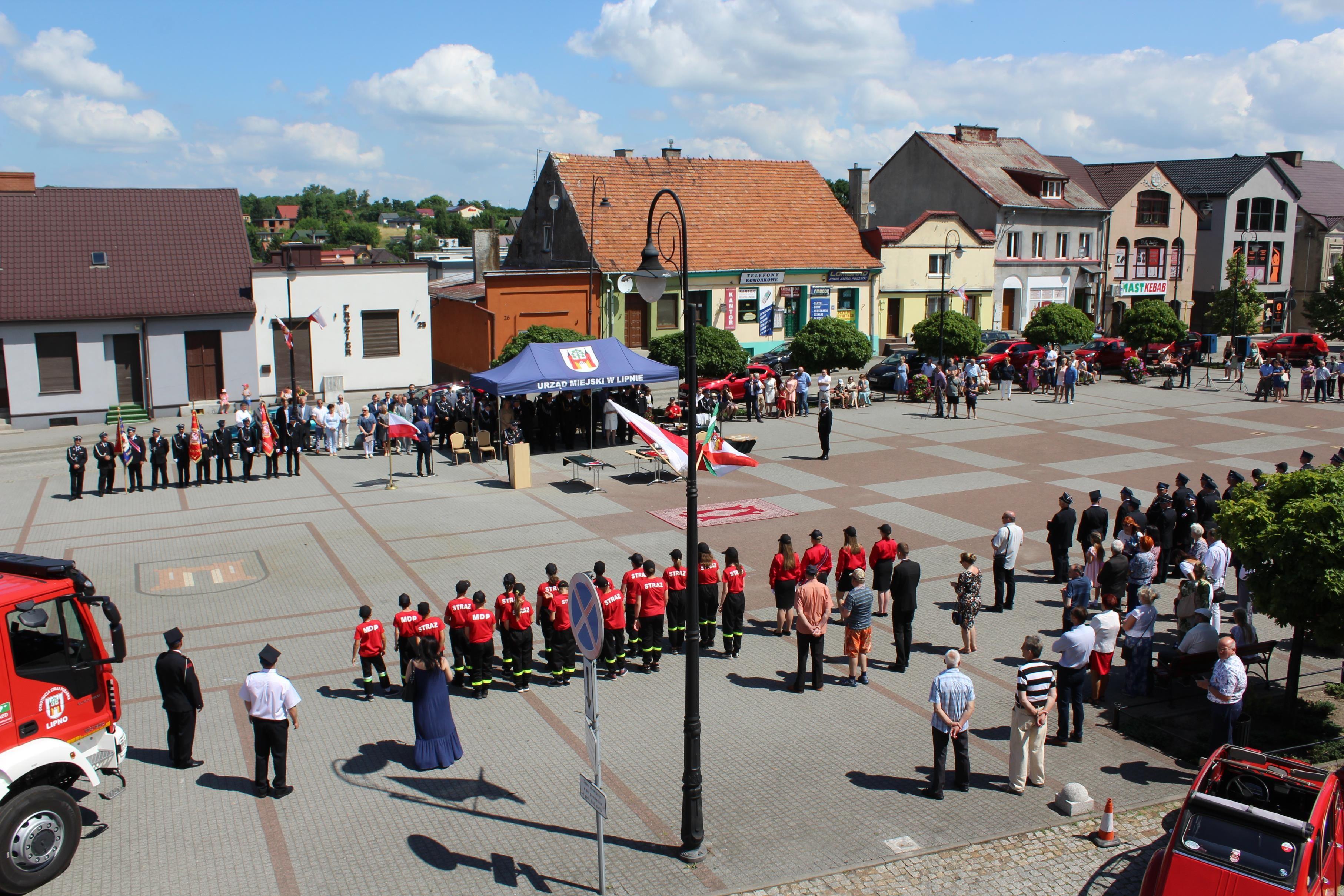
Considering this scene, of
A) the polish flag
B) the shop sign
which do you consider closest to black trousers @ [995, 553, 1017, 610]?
the polish flag

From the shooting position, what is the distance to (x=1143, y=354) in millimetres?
41750

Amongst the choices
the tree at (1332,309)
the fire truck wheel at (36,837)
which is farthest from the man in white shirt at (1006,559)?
the tree at (1332,309)

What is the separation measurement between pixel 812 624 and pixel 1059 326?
1232 inches

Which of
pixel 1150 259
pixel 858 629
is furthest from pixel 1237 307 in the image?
pixel 858 629

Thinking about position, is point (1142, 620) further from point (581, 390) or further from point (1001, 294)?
point (1001, 294)

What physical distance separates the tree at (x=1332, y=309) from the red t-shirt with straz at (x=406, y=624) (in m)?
57.2

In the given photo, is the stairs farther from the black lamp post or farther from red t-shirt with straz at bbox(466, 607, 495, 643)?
the black lamp post

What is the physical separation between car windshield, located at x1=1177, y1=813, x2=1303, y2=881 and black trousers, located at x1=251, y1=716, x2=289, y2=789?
303 inches

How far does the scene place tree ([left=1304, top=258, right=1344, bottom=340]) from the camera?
5397 centimetres

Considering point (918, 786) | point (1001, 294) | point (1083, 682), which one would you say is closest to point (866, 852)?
point (918, 786)

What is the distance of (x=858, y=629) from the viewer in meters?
12.4

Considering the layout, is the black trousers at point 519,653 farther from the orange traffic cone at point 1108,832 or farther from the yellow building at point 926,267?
the yellow building at point 926,267

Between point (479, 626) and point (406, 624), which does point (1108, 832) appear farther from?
point (406, 624)

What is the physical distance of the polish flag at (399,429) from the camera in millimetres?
22984
